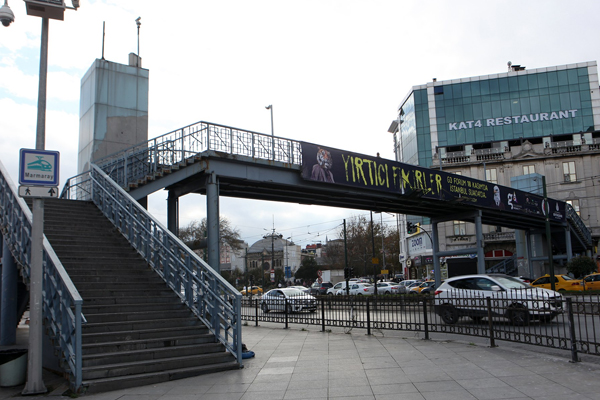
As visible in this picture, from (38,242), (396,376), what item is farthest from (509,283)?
(38,242)

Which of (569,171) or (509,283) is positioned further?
(569,171)

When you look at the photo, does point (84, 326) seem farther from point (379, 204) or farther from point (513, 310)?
point (379, 204)

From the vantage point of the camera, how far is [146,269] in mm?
11188

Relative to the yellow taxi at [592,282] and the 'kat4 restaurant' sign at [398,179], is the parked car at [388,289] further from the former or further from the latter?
the yellow taxi at [592,282]

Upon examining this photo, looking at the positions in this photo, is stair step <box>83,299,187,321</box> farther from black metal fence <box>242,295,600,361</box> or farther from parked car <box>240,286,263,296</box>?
parked car <box>240,286,263,296</box>

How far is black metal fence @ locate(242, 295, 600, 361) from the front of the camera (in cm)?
853

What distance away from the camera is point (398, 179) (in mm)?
21844

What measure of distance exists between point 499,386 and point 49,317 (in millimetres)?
7342

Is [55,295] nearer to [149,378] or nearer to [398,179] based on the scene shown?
[149,378]

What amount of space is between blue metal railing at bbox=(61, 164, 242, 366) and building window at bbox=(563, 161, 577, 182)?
171 ft

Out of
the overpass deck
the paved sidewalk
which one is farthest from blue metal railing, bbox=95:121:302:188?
the paved sidewalk

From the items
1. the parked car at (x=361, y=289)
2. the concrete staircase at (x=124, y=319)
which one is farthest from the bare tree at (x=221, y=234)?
the concrete staircase at (x=124, y=319)

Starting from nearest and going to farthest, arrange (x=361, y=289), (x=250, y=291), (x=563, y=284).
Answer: (x=563, y=284), (x=361, y=289), (x=250, y=291)

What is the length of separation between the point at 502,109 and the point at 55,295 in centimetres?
6444
